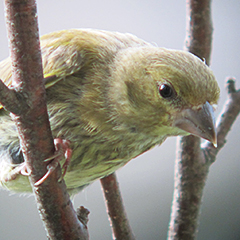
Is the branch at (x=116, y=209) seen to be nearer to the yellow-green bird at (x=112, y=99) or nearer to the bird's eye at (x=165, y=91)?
the yellow-green bird at (x=112, y=99)

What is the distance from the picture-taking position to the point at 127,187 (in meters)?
2.58

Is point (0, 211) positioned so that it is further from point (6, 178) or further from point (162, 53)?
point (162, 53)

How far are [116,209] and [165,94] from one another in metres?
0.78

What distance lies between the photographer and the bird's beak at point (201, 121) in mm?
936

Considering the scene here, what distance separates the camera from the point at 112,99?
104cm

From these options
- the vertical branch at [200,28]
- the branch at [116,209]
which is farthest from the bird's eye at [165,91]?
the branch at [116,209]

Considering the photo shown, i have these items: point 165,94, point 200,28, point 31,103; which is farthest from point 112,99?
point 200,28

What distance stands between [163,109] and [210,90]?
141mm

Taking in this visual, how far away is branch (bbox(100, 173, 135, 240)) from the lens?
1529mm

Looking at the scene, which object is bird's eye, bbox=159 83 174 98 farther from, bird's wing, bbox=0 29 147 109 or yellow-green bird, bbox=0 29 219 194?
bird's wing, bbox=0 29 147 109

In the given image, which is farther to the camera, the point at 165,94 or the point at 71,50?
the point at 71,50

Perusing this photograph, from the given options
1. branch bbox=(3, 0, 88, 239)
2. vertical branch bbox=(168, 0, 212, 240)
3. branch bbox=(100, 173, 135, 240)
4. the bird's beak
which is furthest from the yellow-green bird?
vertical branch bbox=(168, 0, 212, 240)

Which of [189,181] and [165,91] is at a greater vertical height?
Result: [165,91]

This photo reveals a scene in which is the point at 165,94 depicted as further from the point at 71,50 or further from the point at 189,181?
the point at 189,181
